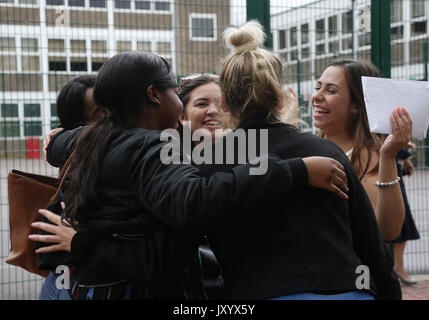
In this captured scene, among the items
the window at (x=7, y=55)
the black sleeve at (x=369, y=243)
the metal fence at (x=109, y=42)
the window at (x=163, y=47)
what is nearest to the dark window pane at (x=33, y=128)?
the metal fence at (x=109, y=42)

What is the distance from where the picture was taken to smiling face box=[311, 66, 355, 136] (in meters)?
2.61

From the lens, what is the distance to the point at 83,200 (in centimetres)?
166

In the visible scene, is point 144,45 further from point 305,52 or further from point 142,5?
point 305,52

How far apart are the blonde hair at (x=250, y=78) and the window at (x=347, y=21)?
2.80 meters

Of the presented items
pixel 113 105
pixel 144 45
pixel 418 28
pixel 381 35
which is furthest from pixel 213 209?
pixel 418 28

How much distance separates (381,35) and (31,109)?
3109mm

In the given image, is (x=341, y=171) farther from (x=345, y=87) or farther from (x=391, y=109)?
(x=345, y=87)

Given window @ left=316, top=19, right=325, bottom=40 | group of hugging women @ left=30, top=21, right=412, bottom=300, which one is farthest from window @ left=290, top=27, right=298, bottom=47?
group of hugging women @ left=30, top=21, right=412, bottom=300

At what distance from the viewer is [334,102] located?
103 inches

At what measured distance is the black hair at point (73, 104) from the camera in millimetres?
2840

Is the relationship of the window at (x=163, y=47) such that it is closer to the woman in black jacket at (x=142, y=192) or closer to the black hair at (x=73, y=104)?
the black hair at (x=73, y=104)

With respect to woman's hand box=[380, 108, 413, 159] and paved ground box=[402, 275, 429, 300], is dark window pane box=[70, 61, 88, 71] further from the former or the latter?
paved ground box=[402, 275, 429, 300]

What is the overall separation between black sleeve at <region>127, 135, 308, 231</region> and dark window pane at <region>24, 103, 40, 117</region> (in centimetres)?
331

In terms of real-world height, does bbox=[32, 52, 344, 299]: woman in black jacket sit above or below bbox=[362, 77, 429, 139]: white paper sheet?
below
